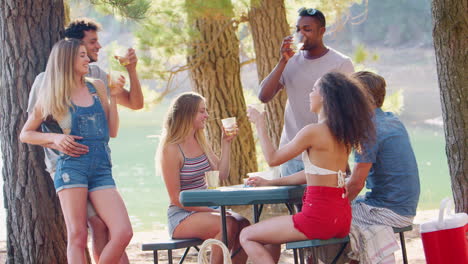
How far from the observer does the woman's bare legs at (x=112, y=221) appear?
305 cm

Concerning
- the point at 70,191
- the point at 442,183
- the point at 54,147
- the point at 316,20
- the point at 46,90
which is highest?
the point at 316,20

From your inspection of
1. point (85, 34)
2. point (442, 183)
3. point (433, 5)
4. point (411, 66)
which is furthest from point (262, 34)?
point (411, 66)

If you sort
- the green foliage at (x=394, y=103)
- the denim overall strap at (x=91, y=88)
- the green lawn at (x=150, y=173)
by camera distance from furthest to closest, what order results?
the green lawn at (x=150, y=173) < the green foliage at (x=394, y=103) < the denim overall strap at (x=91, y=88)

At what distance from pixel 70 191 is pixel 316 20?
1529mm

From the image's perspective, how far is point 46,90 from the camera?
10.2 feet

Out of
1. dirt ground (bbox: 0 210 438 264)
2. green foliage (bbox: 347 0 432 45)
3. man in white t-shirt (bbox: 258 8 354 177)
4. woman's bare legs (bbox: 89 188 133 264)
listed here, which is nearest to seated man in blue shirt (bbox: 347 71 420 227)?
man in white t-shirt (bbox: 258 8 354 177)

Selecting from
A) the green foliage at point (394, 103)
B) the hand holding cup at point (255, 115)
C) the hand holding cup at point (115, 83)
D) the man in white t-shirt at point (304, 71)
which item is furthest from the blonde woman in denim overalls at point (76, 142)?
the green foliage at point (394, 103)

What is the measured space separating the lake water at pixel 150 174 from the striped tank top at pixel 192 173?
1.35 metres

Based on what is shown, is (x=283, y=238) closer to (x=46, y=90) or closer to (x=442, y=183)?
(x=46, y=90)

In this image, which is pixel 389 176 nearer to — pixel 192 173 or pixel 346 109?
pixel 346 109

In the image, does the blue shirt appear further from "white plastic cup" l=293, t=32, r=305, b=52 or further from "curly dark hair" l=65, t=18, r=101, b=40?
"curly dark hair" l=65, t=18, r=101, b=40

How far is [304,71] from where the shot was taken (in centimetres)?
357

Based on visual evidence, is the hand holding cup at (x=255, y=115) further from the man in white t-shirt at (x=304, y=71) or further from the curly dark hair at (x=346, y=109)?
the man in white t-shirt at (x=304, y=71)

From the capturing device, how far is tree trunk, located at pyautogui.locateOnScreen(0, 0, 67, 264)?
3605 millimetres
